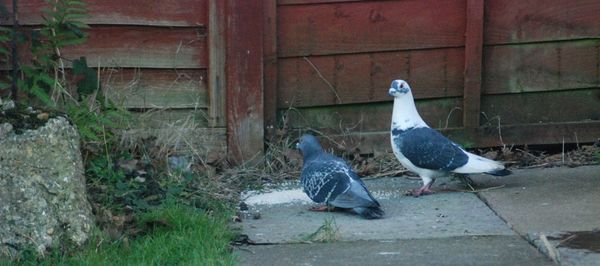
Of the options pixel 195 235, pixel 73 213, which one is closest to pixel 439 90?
pixel 195 235

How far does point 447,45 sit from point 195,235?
2688mm

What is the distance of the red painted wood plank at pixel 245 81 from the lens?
6.88 meters

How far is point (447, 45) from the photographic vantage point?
23.4 feet

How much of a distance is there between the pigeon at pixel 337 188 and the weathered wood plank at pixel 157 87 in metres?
1.29

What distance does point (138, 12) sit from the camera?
6.86 metres

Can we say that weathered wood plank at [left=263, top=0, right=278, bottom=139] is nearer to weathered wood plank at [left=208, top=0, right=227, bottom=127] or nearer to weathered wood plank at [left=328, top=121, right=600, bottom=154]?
weathered wood plank at [left=208, top=0, right=227, bottom=127]

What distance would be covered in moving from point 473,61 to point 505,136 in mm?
603

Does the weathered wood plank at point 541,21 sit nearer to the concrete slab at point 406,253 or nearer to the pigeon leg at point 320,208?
the pigeon leg at point 320,208

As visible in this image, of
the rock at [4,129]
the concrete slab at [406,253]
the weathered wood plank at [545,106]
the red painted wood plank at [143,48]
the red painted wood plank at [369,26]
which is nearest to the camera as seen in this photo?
the concrete slab at [406,253]

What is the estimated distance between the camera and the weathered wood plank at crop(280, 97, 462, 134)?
7.19 m

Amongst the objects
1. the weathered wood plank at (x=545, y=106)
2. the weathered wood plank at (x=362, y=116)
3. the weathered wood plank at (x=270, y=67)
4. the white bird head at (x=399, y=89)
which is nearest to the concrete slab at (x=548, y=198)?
the weathered wood plank at (x=545, y=106)

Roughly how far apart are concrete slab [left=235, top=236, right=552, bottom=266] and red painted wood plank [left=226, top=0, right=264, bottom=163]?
1.86 meters

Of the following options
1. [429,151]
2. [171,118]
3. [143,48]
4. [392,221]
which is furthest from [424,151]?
[143,48]

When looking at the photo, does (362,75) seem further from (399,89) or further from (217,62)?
(217,62)
